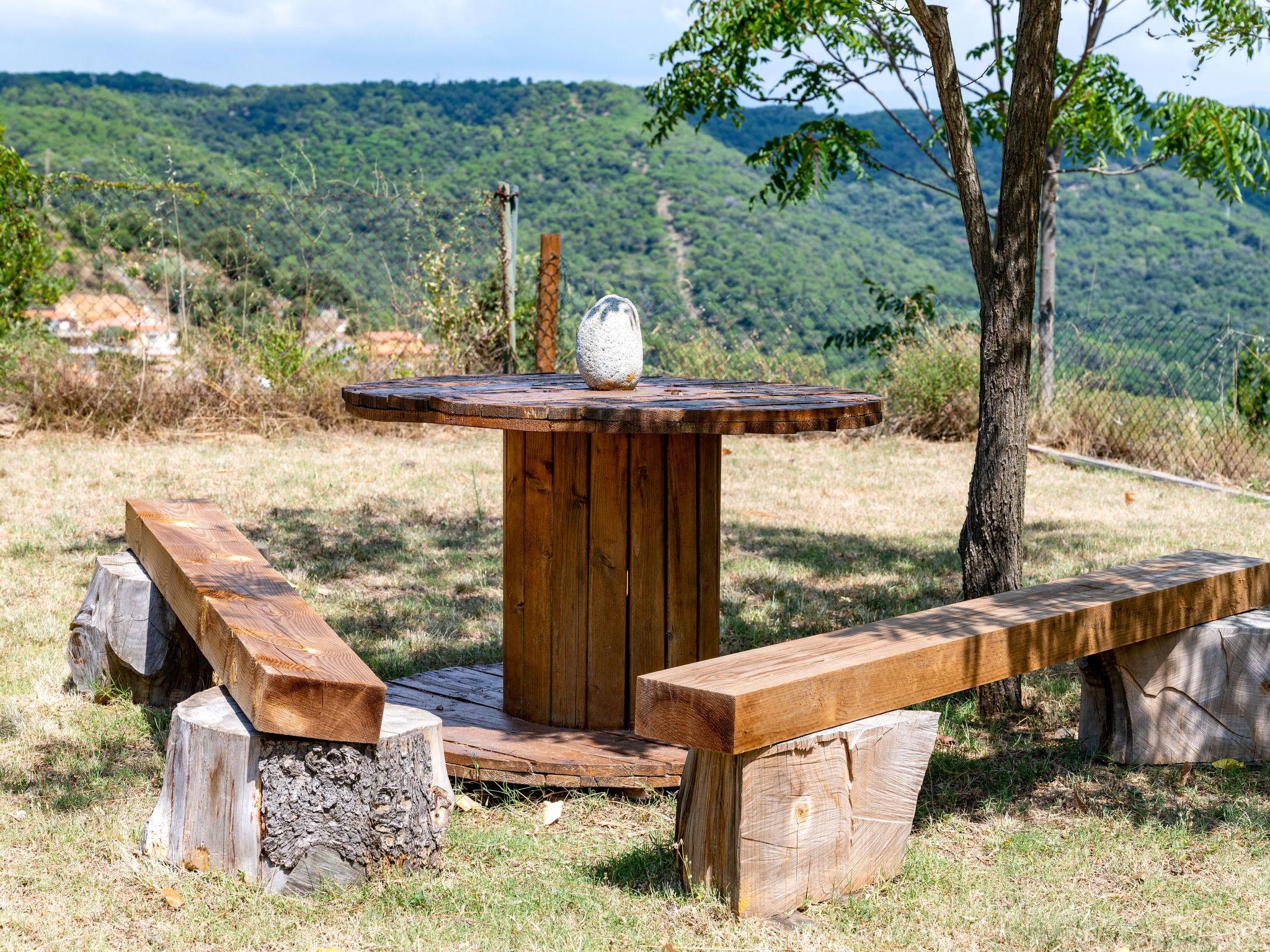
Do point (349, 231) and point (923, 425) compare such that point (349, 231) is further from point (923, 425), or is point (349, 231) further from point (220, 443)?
point (923, 425)

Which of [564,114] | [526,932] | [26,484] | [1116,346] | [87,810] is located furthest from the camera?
[564,114]

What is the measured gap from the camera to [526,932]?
2168mm

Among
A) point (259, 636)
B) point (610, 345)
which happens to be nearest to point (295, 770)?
point (259, 636)

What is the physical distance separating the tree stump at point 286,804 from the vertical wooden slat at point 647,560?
0.82 m

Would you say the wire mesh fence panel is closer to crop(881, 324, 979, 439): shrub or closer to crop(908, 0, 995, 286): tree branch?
crop(881, 324, 979, 439): shrub

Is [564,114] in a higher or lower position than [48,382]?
higher

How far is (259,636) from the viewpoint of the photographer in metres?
2.45

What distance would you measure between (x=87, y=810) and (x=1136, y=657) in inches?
104

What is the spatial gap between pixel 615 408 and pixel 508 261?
6721 millimetres

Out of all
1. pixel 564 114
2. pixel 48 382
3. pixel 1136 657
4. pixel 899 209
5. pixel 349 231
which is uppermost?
pixel 564 114

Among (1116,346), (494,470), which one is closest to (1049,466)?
(1116,346)

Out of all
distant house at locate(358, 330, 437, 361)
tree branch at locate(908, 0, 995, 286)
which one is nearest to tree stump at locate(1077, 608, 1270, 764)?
tree branch at locate(908, 0, 995, 286)

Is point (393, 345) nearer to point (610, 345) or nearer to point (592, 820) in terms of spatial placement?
point (610, 345)

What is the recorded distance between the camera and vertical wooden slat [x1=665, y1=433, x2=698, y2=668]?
305 cm
